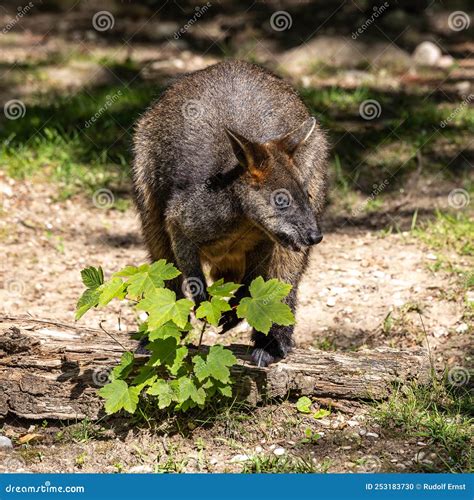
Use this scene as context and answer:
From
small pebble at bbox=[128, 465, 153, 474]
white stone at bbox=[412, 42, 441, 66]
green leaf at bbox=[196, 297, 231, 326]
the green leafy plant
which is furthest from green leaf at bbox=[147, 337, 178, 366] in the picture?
white stone at bbox=[412, 42, 441, 66]

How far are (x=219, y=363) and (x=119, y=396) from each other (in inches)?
22.3

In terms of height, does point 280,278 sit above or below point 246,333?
above

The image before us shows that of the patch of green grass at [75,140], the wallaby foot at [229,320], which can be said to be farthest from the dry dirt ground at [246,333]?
the wallaby foot at [229,320]

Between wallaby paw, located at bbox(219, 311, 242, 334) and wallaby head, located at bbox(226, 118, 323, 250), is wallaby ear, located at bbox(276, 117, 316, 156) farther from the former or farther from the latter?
wallaby paw, located at bbox(219, 311, 242, 334)

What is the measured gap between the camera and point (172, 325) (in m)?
4.46

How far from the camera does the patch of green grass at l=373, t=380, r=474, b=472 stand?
14.6 ft

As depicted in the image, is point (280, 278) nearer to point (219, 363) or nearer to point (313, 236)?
point (313, 236)

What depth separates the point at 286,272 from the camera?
17.6ft

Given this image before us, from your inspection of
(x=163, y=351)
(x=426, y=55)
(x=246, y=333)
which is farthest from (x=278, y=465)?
(x=426, y=55)

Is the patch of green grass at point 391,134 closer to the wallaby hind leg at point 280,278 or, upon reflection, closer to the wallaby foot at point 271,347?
the wallaby hind leg at point 280,278

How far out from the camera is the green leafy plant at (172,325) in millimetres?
4434

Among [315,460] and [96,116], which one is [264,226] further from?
[96,116]

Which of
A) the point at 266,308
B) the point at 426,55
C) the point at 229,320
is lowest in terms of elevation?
the point at 229,320

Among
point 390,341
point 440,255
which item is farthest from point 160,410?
point 440,255
